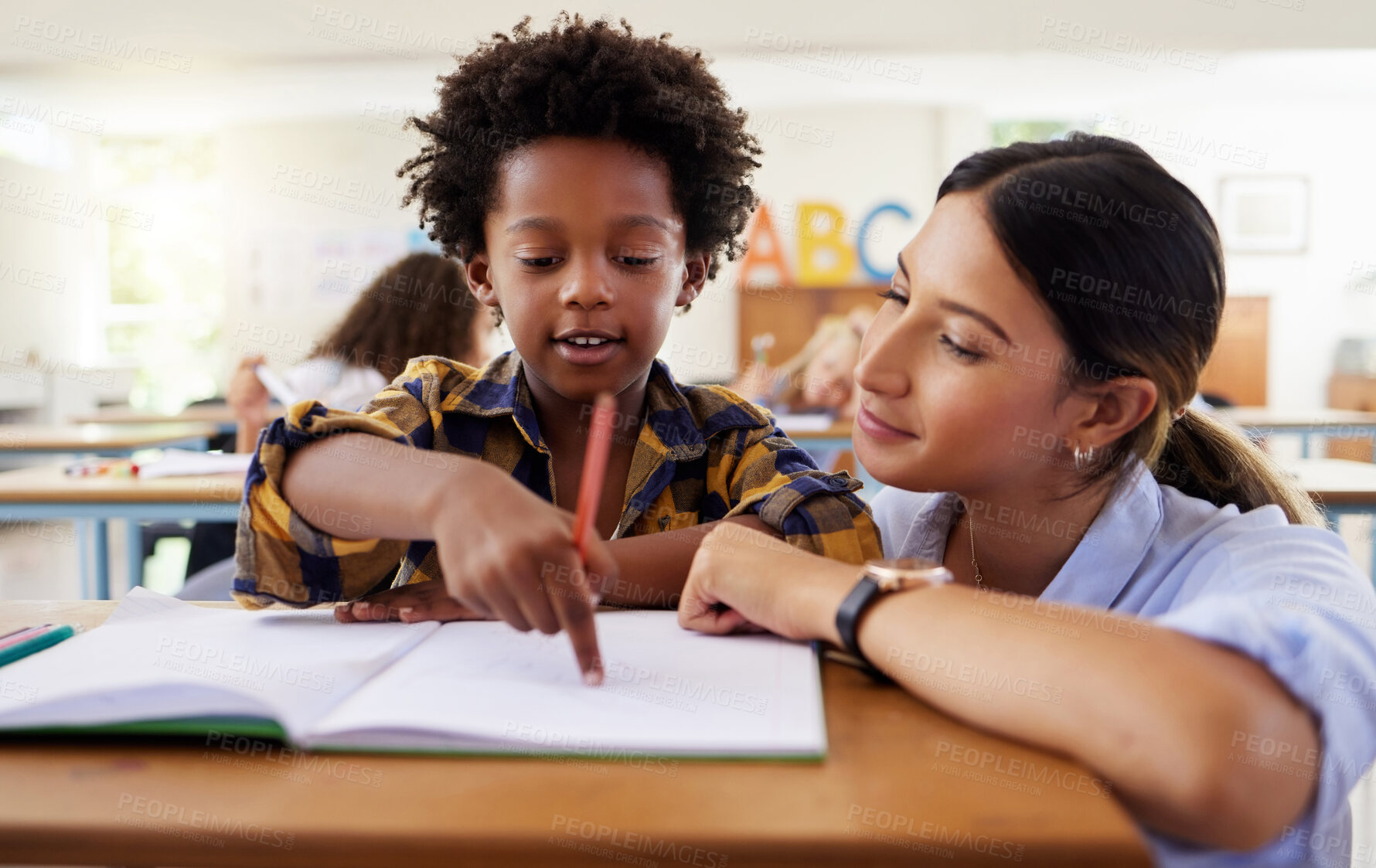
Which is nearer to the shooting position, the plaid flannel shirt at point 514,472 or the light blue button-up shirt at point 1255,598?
the light blue button-up shirt at point 1255,598

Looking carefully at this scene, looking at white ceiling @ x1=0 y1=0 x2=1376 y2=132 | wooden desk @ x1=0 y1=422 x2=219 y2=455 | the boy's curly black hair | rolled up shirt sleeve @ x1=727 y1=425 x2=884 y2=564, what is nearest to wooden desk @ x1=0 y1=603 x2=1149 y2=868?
rolled up shirt sleeve @ x1=727 y1=425 x2=884 y2=564

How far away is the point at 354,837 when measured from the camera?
1.52ft

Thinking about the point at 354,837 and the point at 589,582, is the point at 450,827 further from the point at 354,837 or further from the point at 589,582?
the point at 589,582

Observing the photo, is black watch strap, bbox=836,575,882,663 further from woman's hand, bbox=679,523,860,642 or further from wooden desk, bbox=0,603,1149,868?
wooden desk, bbox=0,603,1149,868

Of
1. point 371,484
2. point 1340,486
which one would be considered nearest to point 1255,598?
point 371,484

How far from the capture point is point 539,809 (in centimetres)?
48

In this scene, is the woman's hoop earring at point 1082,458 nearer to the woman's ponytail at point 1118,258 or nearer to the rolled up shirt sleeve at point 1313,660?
the woman's ponytail at point 1118,258

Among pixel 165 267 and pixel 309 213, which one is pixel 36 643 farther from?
pixel 165 267

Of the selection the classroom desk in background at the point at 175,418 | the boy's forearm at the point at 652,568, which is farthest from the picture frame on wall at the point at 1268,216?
the boy's forearm at the point at 652,568

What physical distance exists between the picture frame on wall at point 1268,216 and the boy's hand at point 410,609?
8.43m

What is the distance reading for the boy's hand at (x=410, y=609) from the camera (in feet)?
2.79

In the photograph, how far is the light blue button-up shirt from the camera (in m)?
0.59

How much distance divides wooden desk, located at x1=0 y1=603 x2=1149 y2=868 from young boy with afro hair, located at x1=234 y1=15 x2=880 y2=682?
222mm

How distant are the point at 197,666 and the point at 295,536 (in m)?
0.20
